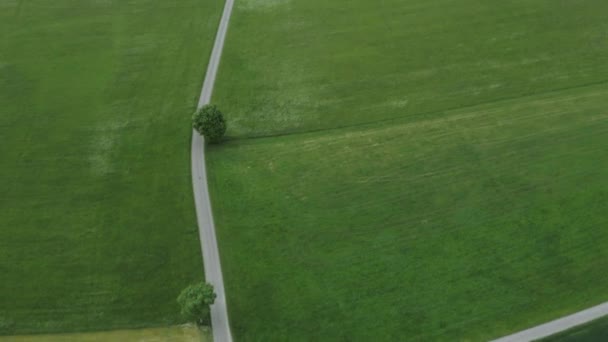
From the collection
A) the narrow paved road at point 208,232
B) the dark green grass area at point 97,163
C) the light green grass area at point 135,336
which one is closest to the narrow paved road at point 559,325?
the narrow paved road at point 208,232

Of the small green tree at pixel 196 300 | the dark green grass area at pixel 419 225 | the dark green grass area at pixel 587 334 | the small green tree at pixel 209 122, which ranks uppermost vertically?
the small green tree at pixel 209 122

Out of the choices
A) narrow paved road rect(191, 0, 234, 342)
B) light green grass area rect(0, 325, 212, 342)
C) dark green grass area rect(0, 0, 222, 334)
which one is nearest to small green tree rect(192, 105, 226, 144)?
narrow paved road rect(191, 0, 234, 342)

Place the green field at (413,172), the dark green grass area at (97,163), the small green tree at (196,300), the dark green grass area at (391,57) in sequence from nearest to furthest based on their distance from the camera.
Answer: the small green tree at (196,300) → the green field at (413,172) → the dark green grass area at (97,163) → the dark green grass area at (391,57)

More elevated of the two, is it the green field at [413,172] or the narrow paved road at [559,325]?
the green field at [413,172]

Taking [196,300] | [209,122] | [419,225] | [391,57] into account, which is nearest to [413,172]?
[419,225]

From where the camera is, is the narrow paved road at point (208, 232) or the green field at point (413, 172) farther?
the green field at point (413, 172)

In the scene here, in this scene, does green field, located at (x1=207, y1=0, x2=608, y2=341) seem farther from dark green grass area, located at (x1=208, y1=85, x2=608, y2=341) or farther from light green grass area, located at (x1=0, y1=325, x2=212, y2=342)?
light green grass area, located at (x1=0, y1=325, x2=212, y2=342)

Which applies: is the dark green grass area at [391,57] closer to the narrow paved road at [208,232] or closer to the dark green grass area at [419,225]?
the dark green grass area at [419,225]

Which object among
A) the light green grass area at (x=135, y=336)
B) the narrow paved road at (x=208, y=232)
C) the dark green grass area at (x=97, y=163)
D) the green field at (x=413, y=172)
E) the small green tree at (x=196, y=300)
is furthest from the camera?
the dark green grass area at (x=97, y=163)

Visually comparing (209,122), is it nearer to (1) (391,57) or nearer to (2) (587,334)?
(1) (391,57)
